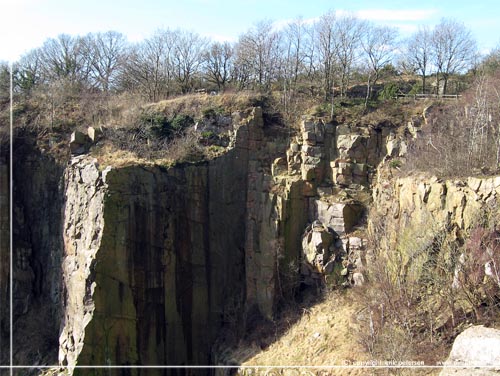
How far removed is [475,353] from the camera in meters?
13.4

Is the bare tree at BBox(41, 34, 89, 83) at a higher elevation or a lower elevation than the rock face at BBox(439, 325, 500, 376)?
higher

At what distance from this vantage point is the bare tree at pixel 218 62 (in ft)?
99.0

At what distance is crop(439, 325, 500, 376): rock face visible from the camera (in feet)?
41.7

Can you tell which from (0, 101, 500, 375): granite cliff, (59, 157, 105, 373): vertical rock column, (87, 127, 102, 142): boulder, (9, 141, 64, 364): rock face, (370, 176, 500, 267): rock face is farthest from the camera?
(87, 127, 102, 142): boulder

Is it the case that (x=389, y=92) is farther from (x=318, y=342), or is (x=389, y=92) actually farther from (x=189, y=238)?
(x=318, y=342)

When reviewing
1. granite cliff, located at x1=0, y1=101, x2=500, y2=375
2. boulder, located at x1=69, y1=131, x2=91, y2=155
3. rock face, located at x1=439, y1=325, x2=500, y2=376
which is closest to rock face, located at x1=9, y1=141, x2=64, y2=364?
granite cliff, located at x1=0, y1=101, x2=500, y2=375

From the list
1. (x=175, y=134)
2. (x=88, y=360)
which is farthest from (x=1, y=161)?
(x=88, y=360)

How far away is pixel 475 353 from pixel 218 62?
21110 mm

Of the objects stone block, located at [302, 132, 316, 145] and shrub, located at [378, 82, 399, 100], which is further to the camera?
shrub, located at [378, 82, 399, 100]

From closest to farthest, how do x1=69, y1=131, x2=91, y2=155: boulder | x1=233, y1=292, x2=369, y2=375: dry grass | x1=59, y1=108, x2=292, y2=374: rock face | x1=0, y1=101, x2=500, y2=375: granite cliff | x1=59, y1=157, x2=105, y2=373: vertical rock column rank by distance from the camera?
1. x1=233, y1=292, x2=369, y2=375: dry grass
2. x1=59, y1=157, x2=105, y2=373: vertical rock column
3. x1=59, y1=108, x2=292, y2=374: rock face
4. x1=0, y1=101, x2=500, y2=375: granite cliff
5. x1=69, y1=131, x2=91, y2=155: boulder

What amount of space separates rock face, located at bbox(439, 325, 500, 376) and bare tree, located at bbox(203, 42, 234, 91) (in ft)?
64.2

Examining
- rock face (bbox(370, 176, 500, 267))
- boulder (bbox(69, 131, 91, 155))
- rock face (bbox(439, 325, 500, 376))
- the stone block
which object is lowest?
rock face (bbox(439, 325, 500, 376))

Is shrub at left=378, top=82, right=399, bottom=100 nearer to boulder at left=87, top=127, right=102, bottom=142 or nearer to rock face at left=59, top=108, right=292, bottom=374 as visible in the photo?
rock face at left=59, top=108, right=292, bottom=374

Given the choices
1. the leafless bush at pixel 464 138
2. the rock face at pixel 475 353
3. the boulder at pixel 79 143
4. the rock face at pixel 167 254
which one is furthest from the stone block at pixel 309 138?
the rock face at pixel 475 353
